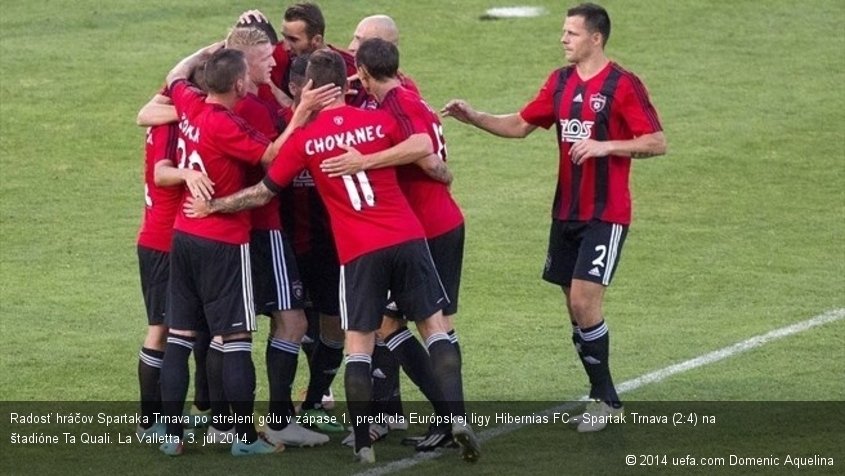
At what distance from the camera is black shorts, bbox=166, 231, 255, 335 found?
25.7ft

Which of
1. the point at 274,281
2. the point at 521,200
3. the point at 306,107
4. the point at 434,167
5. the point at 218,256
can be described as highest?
the point at 306,107

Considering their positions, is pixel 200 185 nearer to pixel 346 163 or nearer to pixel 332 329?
pixel 346 163

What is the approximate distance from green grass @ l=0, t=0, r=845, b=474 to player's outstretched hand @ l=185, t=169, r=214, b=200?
1.27m

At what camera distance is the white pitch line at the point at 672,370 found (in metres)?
7.85

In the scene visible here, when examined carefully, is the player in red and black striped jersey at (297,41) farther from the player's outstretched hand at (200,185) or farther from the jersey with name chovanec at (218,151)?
the player's outstretched hand at (200,185)

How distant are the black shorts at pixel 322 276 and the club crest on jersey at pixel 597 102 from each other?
154 cm

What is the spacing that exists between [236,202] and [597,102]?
6.63 ft

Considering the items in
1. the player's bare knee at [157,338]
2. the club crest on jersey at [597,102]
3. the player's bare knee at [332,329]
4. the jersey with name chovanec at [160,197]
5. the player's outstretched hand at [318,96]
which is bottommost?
the player's bare knee at [332,329]

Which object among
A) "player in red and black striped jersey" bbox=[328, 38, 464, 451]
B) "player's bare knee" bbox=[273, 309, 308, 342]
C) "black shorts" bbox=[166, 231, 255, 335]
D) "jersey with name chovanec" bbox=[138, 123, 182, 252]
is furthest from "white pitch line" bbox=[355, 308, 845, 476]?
"jersey with name chovanec" bbox=[138, 123, 182, 252]

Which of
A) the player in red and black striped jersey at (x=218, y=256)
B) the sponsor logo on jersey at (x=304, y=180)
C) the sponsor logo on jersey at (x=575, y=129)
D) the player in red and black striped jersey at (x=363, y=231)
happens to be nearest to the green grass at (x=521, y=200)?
the player in red and black striped jersey at (x=218, y=256)

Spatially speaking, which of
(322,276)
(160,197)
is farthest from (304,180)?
(160,197)

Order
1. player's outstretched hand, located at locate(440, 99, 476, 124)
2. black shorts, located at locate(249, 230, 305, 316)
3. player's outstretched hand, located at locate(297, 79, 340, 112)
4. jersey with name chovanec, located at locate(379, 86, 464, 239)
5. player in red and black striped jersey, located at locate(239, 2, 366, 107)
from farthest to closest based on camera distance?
player in red and black striped jersey, located at locate(239, 2, 366, 107), player's outstretched hand, located at locate(440, 99, 476, 124), black shorts, located at locate(249, 230, 305, 316), jersey with name chovanec, located at locate(379, 86, 464, 239), player's outstretched hand, located at locate(297, 79, 340, 112)

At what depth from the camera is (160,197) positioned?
8.23 metres

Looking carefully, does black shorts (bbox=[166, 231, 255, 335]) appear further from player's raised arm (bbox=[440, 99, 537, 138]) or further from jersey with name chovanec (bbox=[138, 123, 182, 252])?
player's raised arm (bbox=[440, 99, 537, 138])
